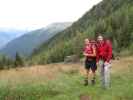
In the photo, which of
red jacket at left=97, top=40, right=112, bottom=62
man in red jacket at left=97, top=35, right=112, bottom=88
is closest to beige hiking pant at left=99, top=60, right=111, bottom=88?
man in red jacket at left=97, top=35, right=112, bottom=88

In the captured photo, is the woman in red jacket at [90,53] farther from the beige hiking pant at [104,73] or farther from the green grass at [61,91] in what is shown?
the green grass at [61,91]

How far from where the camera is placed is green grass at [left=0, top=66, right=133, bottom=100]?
21.0 meters

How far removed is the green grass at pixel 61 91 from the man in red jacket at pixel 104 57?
57 cm

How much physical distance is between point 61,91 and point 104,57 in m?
2.67

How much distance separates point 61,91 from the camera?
73.3 ft

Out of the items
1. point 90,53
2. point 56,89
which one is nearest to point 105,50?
point 90,53

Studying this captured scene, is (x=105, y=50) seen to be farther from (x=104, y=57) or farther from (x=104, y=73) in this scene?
(x=104, y=73)

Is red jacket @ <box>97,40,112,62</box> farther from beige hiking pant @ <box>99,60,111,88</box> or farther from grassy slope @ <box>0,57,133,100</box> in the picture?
grassy slope @ <box>0,57,133,100</box>

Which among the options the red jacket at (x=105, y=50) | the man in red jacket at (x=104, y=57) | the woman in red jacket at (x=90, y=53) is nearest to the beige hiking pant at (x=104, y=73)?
the man in red jacket at (x=104, y=57)

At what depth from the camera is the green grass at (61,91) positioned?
68.7 feet

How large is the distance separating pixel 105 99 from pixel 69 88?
3359 millimetres

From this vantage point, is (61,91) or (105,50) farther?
(105,50)

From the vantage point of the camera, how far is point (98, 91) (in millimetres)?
22031

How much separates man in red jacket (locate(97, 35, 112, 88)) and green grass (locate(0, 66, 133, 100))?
Result: 0.57m
